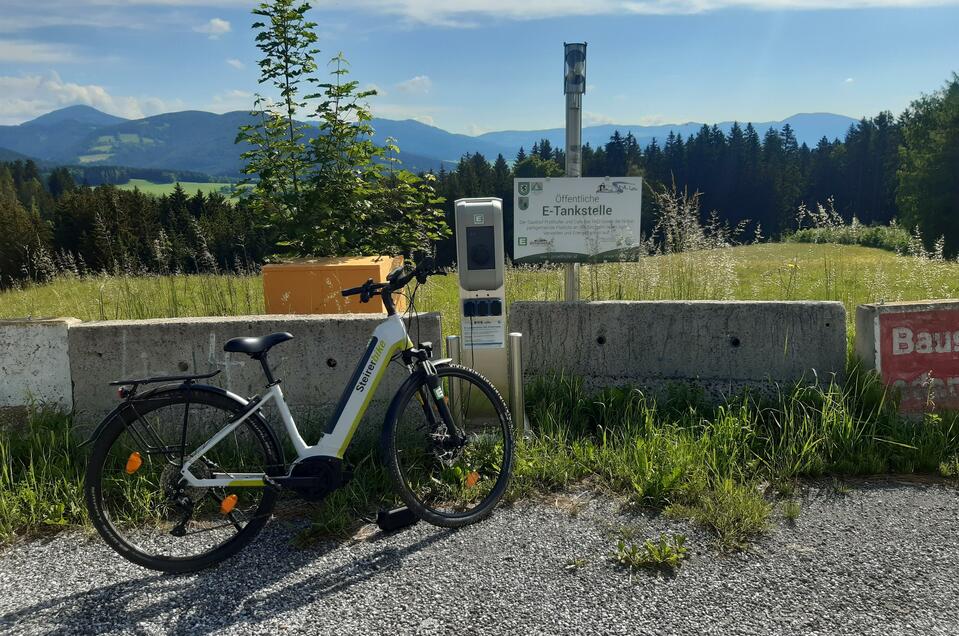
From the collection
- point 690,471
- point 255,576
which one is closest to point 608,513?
point 690,471

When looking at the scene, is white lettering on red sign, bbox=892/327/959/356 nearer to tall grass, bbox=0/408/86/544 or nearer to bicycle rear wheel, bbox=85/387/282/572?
bicycle rear wheel, bbox=85/387/282/572

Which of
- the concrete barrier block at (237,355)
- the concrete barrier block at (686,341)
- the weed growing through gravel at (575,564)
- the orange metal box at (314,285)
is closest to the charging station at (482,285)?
the concrete barrier block at (237,355)

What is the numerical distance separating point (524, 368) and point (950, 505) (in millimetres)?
2646

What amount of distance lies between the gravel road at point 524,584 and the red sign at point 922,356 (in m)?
1.14

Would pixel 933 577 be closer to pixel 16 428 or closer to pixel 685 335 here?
pixel 685 335

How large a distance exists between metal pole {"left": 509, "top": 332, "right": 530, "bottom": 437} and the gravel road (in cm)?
88

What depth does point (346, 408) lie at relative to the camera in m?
3.61

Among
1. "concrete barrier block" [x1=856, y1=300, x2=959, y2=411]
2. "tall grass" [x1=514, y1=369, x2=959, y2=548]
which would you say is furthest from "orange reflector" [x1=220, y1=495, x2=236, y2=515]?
"concrete barrier block" [x1=856, y1=300, x2=959, y2=411]

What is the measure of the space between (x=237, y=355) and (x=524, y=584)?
97.1 inches

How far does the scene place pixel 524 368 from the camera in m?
5.06

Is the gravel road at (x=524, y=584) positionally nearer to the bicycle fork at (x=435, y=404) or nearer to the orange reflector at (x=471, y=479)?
the orange reflector at (x=471, y=479)

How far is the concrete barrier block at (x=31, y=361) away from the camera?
4.51 metres

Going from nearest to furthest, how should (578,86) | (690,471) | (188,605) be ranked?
(188,605), (690,471), (578,86)

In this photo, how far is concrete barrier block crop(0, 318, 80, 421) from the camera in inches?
178
